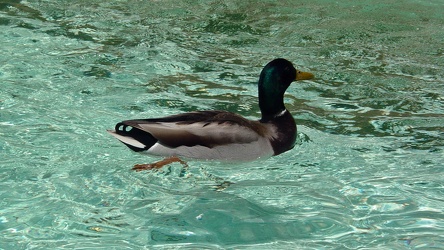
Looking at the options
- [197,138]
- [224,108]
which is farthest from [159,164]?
[224,108]

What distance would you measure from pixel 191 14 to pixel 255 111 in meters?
3.57

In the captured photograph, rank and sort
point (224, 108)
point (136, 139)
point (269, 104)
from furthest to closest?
point (224, 108), point (269, 104), point (136, 139)

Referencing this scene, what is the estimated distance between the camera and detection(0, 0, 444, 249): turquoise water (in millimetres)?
5074

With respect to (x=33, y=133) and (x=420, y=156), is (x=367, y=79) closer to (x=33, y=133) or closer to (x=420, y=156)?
(x=420, y=156)

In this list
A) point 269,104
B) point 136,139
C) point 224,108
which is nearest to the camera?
point 136,139

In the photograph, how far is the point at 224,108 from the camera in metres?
7.65

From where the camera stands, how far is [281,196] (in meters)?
5.62

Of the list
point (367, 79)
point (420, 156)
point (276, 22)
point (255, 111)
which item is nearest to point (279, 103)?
point (255, 111)

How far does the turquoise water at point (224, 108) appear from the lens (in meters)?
5.07

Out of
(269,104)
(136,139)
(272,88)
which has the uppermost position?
(272,88)

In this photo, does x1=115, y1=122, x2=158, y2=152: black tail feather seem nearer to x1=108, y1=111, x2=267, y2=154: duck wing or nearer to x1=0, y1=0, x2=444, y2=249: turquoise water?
x1=108, y1=111, x2=267, y2=154: duck wing

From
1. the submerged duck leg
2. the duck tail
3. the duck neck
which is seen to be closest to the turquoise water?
the submerged duck leg

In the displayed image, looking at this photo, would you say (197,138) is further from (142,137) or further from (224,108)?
(224,108)

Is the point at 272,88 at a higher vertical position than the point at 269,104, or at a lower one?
higher
